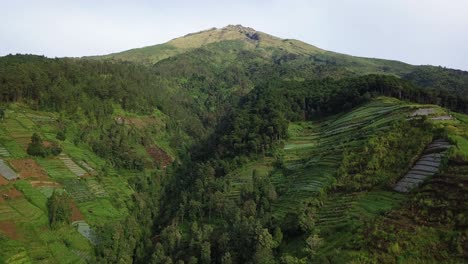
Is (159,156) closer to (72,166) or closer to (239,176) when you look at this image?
(72,166)

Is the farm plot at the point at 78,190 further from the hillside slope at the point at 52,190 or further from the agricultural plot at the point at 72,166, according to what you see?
the agricultural plot at the point at 72,166

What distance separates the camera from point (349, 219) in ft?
164

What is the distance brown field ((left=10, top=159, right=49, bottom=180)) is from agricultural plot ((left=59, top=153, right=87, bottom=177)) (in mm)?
7346

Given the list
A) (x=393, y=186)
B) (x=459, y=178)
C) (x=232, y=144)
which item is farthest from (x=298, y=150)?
(x=459, y=178)

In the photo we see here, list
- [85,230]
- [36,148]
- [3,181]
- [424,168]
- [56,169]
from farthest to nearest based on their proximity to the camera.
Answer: [36,148]
[56,169]
[3,181]
[85,230]
[424,168]

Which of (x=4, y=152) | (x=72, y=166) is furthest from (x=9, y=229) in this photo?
(x=72, y=166)

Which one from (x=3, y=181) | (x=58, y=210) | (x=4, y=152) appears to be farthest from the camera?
(x=4, y=152)

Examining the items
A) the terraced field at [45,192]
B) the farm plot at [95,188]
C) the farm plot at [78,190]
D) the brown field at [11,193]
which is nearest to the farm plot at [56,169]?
the terraced field at [45,192]

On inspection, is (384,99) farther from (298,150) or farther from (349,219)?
(349,219)

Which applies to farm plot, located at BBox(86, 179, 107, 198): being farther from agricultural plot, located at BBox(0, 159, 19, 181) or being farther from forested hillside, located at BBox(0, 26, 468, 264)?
agricultural plot, located at BBox(0, 159, 19, 181)

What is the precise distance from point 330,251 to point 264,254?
7.92m

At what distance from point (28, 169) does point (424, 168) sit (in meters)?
74.6

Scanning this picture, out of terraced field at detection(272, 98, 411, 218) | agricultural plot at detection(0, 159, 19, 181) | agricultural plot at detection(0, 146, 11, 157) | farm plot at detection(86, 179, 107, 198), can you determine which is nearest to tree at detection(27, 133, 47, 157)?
agricultural plot at detection(0, 146, 11, 157)

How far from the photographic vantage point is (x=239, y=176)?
8650 centimetres
